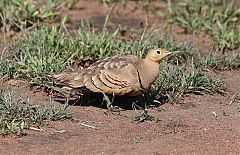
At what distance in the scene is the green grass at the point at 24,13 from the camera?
868 cm

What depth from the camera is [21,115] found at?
6.16 metres

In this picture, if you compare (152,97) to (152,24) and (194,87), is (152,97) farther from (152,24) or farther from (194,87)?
(152,24)

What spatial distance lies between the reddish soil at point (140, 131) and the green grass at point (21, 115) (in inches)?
3.0

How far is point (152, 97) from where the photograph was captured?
709 cm

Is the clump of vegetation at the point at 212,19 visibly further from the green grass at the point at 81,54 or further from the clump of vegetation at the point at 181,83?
the clump of vegetation at the point at 181,83

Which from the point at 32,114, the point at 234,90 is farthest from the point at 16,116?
the point at 234,90

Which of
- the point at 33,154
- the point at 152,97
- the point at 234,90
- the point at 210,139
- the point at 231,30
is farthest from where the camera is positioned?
the point at 231,30

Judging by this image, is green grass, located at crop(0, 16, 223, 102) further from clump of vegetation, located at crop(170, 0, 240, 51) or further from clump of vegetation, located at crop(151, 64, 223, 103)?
clump of vegetation, located at crop(170, 0, 240, 51)

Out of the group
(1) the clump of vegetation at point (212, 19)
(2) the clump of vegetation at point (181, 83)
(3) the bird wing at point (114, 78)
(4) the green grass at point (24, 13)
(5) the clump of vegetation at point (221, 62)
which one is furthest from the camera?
(1) the clump of vegetation at point (212, 19)

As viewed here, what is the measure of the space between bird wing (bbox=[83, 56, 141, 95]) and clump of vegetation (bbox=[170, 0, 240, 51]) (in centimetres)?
246

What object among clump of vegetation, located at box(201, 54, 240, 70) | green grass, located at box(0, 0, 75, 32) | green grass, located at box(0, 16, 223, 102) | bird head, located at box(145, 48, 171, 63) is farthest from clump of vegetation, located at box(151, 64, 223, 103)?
green grass, located at box(0, 0, 75, 32)

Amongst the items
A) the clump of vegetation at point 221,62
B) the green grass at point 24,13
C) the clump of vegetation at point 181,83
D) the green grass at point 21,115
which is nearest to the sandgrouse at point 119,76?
the green grass at point 21,115

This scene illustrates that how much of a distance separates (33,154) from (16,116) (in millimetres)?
691

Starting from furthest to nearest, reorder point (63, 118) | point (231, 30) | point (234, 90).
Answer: point (231, 30)
point (234, 90)
point (63, 118)
